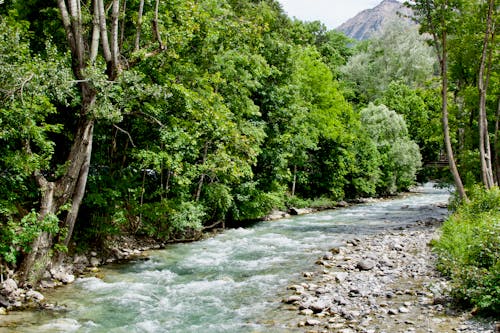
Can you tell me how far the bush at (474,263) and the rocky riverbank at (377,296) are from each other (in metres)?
0.33

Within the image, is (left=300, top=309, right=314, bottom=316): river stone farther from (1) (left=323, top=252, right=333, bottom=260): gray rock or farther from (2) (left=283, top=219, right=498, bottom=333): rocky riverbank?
(1) (left=323, top=252, right=333, bottom=260): gray rock

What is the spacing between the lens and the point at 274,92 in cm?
2581

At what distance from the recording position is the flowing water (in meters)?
8.70

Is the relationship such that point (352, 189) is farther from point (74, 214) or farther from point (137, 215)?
point (74, 214)

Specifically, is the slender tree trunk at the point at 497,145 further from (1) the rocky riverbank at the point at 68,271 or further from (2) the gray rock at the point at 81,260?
(2) the gray rock at the point at 81,260

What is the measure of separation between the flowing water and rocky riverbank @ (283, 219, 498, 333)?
636 millimetres

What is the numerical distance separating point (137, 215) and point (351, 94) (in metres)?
44.0

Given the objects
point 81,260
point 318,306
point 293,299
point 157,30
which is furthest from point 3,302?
point 157,30

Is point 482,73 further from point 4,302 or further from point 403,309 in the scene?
point 4,302

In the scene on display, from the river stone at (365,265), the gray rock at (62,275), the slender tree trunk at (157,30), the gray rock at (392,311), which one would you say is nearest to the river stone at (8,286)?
the gray rock at (62,275)

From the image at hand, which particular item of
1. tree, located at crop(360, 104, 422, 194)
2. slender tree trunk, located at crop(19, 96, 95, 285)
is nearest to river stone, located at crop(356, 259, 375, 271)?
slender tree trunk, located at crop(19, 96, 95, 285)

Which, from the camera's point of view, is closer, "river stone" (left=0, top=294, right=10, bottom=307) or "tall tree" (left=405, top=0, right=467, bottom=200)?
"river stone" (left=0, top=294, right=10, bottom=307)

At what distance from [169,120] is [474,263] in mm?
9940

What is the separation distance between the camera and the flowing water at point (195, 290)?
28.5 feet
